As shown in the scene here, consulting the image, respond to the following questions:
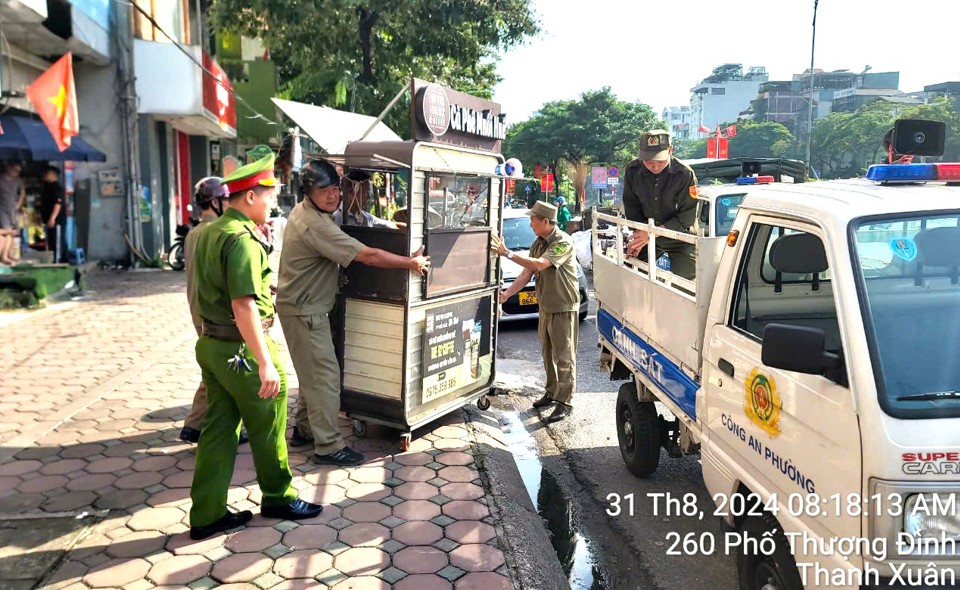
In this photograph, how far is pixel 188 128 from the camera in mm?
19453

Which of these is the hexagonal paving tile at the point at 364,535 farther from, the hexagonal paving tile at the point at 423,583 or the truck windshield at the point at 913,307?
the truck windshield at the point at 913,307

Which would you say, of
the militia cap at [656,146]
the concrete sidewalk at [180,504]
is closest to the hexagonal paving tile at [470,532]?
the concrete sidewalk at [180,504]

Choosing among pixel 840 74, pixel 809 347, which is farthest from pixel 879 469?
pixel 840 74

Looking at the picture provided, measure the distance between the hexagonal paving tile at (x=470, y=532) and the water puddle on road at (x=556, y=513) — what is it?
441 mm

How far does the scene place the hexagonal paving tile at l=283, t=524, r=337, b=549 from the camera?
3.68 metres

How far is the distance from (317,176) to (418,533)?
2.27 m

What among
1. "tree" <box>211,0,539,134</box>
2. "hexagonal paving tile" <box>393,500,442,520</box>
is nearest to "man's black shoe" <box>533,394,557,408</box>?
"hexagonal paving tile" <box>393,500,442,520</box>

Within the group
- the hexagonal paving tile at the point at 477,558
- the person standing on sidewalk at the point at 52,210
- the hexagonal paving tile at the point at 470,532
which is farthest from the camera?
the person standing on sidewalk at the point at 52,210

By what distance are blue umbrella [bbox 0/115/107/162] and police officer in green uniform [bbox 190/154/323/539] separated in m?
9.34

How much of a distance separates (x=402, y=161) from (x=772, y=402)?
2849mm

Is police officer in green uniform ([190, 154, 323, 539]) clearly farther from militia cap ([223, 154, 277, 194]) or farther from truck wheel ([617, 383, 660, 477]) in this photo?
truck wheel ([617, 383, 660, 477])

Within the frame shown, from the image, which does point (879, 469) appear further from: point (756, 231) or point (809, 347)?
point (756, 231)

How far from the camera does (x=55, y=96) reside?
1008 cm

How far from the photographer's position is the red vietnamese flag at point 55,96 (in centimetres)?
1001
